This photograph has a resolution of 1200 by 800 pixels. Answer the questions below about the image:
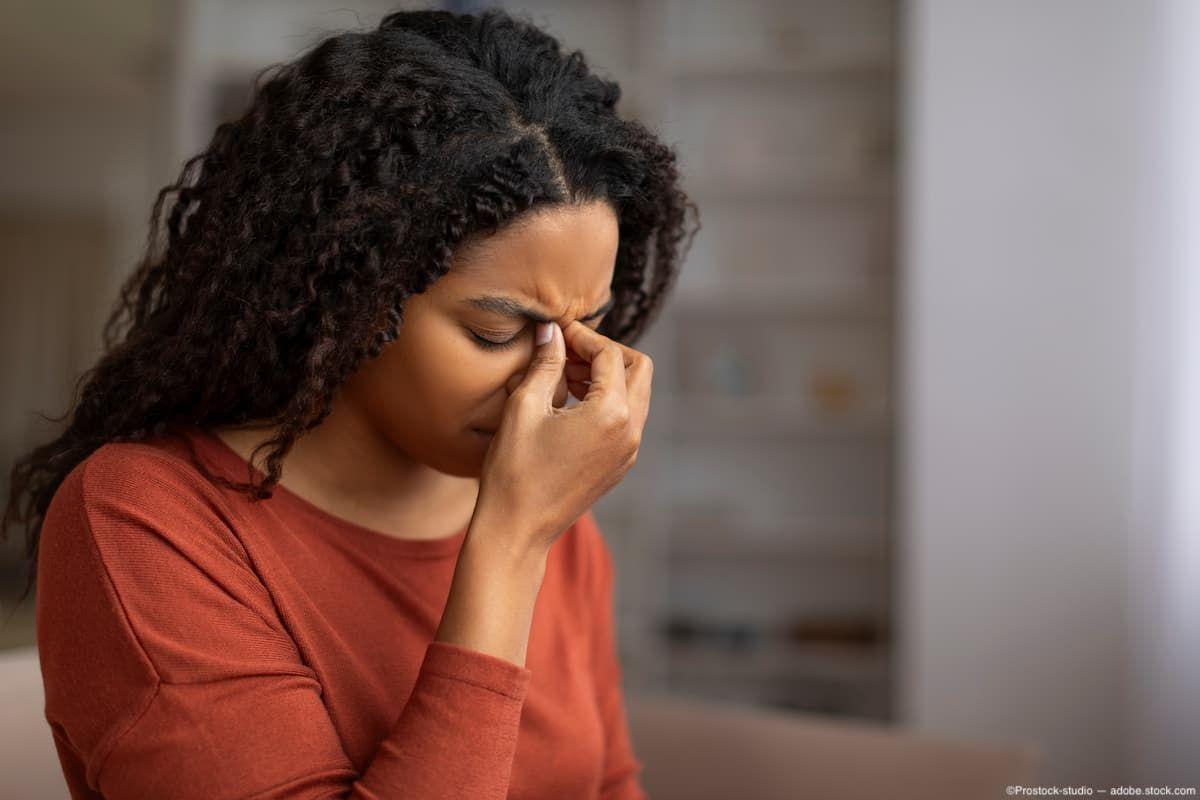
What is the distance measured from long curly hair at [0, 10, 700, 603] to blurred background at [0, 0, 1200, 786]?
1977mm

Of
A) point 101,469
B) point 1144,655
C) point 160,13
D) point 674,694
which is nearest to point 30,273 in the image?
point 160,13

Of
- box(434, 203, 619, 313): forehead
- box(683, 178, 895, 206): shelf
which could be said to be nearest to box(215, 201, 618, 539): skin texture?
box(434, 203, 619, 313): forehead

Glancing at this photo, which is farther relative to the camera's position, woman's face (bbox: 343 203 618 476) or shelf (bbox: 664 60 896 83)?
shelf (bbox: 664 60 896 83)

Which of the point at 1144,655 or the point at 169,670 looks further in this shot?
the point at 1144,655

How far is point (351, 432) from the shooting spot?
1.09 meters

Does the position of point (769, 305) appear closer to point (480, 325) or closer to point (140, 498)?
point (480, 325)

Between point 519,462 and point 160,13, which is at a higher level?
point 160,13

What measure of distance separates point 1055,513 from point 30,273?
3025mm

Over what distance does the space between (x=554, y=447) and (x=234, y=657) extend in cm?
30

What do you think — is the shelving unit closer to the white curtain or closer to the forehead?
the white curtain

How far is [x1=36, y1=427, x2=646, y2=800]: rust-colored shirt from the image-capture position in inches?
33.4

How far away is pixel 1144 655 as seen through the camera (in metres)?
2.77

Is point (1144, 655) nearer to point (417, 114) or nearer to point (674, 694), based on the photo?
point (674, 694)

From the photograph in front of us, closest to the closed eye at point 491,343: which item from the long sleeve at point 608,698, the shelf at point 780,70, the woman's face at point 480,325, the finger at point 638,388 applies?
the woman's face at point 480,325
